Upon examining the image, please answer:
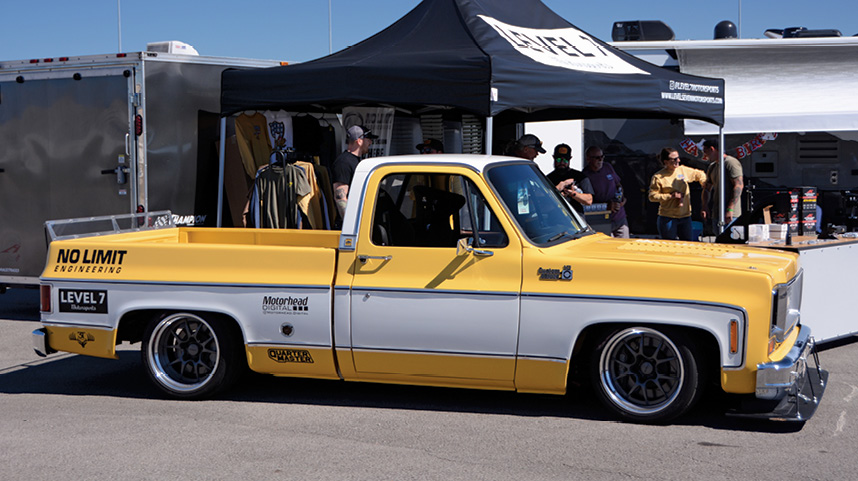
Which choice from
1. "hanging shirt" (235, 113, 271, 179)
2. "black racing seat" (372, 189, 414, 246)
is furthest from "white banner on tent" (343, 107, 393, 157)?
"black racing seat" (372, 189, 414, 246)

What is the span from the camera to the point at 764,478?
487 cm

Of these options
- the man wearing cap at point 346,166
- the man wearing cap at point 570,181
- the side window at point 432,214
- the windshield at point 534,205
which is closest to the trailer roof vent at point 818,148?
the man wearing cap at point 570,181

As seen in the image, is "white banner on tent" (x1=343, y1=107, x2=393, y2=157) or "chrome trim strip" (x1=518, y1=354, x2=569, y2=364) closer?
"chrome trim strip" (x1=518, y1=354, x2=569, y2=364)

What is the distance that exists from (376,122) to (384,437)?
6.34m

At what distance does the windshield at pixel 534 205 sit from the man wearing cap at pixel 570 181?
149 inches

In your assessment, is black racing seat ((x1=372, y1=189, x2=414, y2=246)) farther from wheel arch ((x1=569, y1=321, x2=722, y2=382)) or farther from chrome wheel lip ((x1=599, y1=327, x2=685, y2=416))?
chrome wheel lip ((x1=599, y1=327, x2=685, y2=416))

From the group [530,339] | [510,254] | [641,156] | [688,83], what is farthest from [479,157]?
[641,156]

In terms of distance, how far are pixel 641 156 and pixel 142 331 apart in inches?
377

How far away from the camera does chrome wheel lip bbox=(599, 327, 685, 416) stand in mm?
5762

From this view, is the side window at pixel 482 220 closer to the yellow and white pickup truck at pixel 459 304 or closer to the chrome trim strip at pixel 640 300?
the yellow and white pickup truck at pixel 459 304

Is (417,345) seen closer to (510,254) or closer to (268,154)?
(510,254)

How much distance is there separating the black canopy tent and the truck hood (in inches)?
101

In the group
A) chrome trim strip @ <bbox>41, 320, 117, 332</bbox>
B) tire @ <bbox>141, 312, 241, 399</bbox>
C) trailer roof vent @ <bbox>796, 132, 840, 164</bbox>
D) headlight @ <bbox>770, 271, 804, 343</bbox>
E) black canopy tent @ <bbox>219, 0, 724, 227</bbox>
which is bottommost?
tire @ <bbox>141, 312, 241, 399</bbox>

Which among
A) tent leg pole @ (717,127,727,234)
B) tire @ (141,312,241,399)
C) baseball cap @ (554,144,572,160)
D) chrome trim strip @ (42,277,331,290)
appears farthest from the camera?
tent leg pole @ (717,127,727,234)
